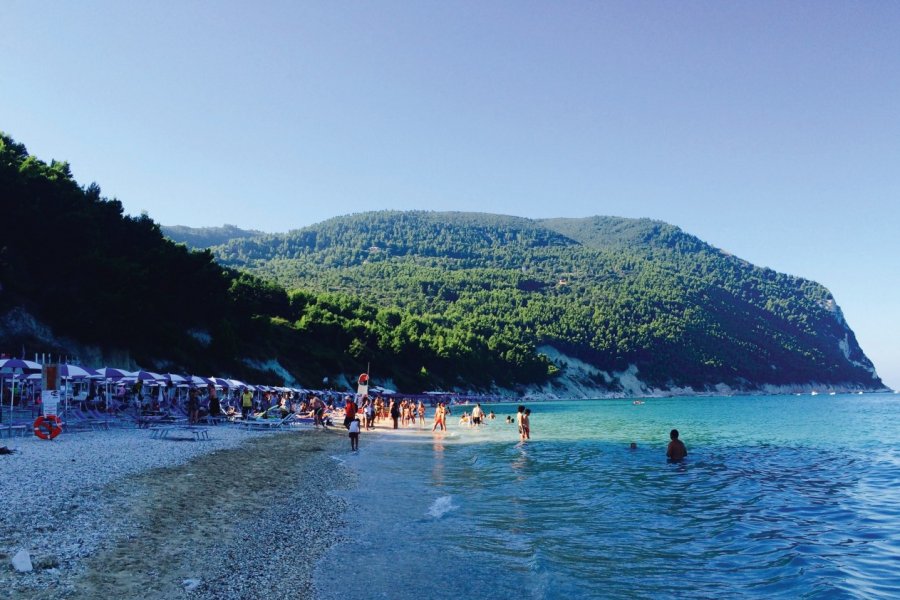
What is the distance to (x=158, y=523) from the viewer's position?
8.77 m

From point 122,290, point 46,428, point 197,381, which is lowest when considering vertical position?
point 46,428

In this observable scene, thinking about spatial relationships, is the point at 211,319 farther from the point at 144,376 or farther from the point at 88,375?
the point at 88,375

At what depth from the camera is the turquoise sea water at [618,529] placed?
796 centimetres

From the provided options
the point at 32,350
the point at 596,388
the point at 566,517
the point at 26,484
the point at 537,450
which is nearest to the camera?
the point at 26,484

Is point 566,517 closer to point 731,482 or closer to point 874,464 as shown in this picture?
point 731,482

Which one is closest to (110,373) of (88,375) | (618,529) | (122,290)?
(88,375)

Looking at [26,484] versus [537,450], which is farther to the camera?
[537,450]

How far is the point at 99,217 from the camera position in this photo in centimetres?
4756

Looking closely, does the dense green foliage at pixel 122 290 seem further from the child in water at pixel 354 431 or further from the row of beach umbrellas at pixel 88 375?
the child in water at pixel 354 431

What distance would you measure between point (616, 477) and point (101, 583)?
45.0 ft

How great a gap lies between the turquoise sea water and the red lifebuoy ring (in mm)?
8369

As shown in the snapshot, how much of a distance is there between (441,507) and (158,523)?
18.1 ft

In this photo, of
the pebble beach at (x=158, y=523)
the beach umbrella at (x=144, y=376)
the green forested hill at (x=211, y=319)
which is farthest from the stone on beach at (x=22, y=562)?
the green forested hill at (x=211, y=319)

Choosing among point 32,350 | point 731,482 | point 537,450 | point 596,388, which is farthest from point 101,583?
point 596,388
